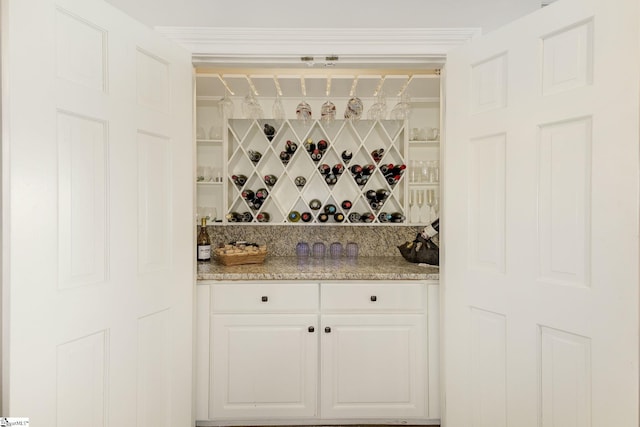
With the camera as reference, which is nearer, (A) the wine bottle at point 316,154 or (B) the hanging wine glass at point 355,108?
(B) the hanging wine glass at point 355,108

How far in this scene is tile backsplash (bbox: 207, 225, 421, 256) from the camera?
3070 mm

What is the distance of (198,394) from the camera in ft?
7.19

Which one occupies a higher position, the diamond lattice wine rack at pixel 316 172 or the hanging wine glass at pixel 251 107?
the hanging wine glass at pixel 251 107
